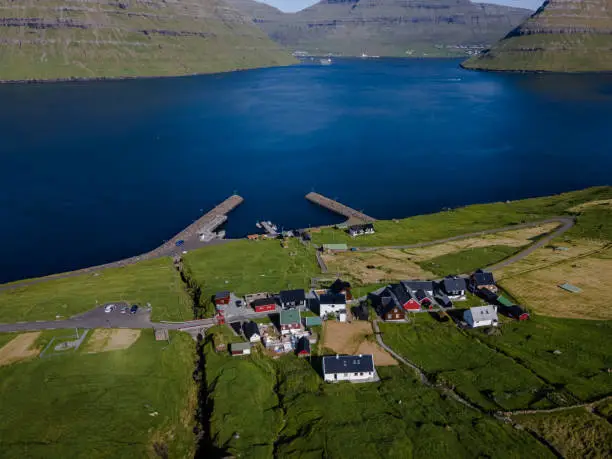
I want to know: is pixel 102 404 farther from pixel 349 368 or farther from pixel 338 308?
pixel 338 308

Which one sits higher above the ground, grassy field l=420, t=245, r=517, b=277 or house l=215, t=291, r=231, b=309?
house l=215, t=291, r=231, b=309

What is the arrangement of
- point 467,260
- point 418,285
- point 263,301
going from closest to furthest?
point 263,301
point 418,285
point 467,260

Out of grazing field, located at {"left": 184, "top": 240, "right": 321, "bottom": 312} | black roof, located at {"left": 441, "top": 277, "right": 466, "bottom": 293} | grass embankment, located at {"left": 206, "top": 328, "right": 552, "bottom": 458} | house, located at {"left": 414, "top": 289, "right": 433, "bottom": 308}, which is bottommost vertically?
grass embankment, located at {"left": 206, "top": 328, "right": 552, "bottom": 458}

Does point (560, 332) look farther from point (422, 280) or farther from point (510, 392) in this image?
point (422, 280)

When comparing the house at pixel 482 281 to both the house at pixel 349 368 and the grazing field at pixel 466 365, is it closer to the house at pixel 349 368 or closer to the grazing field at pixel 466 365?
the grazing field at pixel 466 365

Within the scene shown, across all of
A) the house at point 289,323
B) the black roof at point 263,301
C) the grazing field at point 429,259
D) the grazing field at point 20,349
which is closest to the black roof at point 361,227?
the grazing field at point 429,259

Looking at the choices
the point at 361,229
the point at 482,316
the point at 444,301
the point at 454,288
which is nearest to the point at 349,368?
the point at 482,316

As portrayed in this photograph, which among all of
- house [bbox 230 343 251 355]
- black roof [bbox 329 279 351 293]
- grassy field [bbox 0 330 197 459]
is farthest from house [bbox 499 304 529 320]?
grassy field [bbox 0 330 197 459]

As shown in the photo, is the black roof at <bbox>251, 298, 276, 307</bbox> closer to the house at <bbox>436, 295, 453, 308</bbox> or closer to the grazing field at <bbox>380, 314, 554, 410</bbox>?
the grazing field at <bbox>380, 314, 554, 410</bbox>
